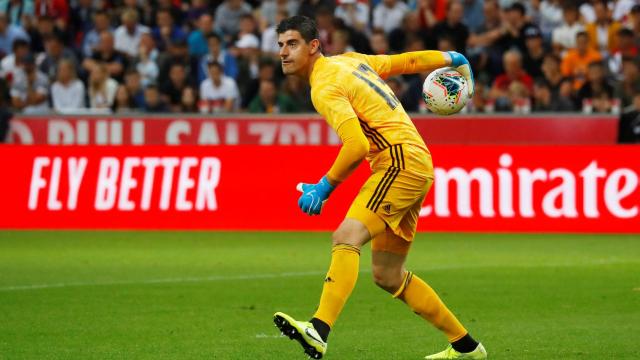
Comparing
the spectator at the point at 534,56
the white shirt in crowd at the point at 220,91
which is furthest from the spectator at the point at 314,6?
the spectator at the point at 534,56

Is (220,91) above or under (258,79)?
under

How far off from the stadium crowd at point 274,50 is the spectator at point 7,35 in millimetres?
17

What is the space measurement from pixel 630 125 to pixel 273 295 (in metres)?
9.23

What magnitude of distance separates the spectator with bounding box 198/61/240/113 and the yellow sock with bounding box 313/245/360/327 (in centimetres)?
1384

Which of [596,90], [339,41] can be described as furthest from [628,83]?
[339,41]

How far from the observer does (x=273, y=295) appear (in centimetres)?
1246

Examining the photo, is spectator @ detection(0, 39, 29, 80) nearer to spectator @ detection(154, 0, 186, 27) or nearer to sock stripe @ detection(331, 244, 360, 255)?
spectator @ detection(154, 0, 186, 27)

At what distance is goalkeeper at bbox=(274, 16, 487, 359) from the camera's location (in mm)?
8039

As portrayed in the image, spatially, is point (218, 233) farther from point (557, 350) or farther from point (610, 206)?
point (557, 350)

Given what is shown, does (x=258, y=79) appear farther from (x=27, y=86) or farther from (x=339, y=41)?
(x=27, y=86)

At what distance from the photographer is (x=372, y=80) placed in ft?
27.6

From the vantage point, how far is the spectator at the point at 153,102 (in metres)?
21.7

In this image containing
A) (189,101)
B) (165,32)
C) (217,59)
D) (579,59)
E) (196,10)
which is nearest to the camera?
(189,101)

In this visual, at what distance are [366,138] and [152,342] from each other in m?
2.39
